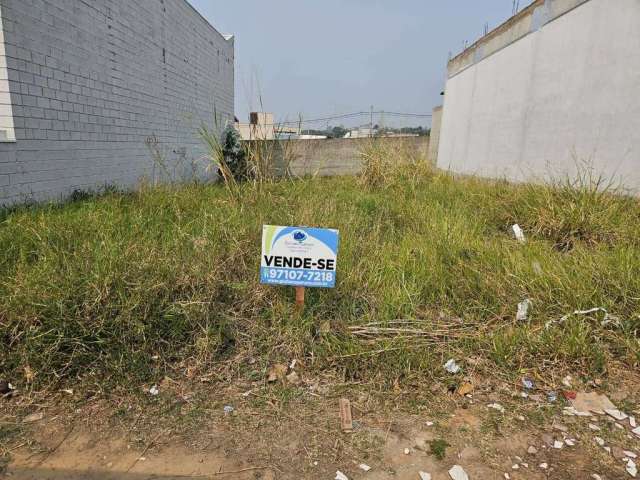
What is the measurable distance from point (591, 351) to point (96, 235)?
3.52 metres

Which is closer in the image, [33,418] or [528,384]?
[33,418]

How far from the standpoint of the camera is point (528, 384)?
81.7 inches

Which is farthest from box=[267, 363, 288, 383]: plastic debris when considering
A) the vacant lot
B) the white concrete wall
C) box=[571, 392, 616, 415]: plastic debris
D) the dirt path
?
the white concrete wall

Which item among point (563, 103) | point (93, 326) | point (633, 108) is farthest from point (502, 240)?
point (563, 103)

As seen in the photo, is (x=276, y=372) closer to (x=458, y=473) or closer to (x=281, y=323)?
(x=281, y=323)

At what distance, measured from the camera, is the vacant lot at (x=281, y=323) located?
2.00 m

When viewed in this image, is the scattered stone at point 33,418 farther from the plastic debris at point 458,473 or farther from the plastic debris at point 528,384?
the plastic debris at point 528,384

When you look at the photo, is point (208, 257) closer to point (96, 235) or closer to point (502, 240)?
point (96, 235)

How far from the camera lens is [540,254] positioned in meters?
3.16

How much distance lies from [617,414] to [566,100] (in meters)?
5.83

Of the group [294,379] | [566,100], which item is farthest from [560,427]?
[566,100]

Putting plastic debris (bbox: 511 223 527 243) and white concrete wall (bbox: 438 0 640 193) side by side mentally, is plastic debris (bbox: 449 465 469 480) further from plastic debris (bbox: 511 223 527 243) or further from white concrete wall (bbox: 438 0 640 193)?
white concrete wall (bbox: 438 0 640 193)

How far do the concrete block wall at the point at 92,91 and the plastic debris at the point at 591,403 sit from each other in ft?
12.9

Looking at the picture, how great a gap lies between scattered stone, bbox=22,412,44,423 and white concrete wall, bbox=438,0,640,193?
6.36 meters
